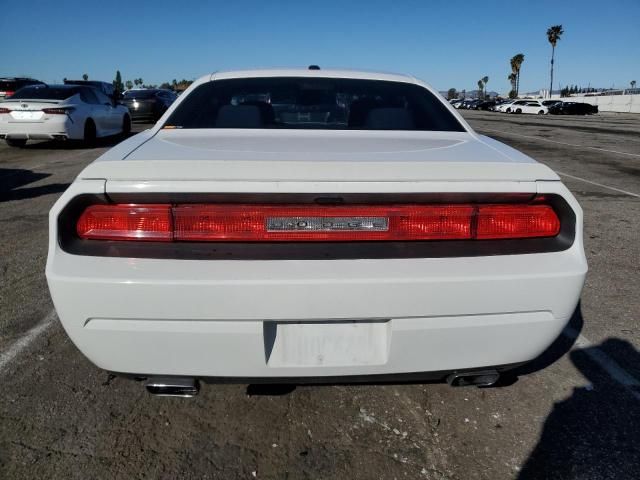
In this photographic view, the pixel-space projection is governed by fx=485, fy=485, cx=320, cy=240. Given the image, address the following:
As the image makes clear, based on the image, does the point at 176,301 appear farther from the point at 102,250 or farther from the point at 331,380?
the point at 331,380

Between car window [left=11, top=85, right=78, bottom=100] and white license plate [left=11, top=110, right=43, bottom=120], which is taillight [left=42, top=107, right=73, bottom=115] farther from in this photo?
car window [left=11, top=85, right=78, bottom=100]

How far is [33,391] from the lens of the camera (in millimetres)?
2338

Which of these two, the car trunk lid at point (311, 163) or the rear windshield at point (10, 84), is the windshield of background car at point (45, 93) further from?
the car trunk lid at point (311, 163)

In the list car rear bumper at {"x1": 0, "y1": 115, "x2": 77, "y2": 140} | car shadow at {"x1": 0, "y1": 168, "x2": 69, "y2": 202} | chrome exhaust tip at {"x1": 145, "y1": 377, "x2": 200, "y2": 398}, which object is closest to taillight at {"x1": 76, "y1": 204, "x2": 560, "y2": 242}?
chrome exhaust tip at {"x1": 145, "y1": 377, "x2": 200, "y2": 398}

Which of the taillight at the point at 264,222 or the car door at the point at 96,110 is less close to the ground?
the car door at the point at 96,110

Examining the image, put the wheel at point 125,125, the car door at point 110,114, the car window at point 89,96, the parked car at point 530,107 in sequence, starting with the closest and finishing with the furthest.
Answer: the car window at point 89,96
the car door at point 110,114
the wheel at point 125,125
the parked car at point 530,107

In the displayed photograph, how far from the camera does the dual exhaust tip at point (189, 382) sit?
1808 millimetres

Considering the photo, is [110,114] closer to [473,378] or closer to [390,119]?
[390,119]

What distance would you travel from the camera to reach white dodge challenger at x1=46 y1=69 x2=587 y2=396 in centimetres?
164

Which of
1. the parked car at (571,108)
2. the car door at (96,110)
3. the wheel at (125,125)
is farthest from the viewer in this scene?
the parked car at (571,108)

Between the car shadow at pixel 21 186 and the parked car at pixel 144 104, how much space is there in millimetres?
11199

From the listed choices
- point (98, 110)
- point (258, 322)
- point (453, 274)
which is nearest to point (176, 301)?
point (258, 322)

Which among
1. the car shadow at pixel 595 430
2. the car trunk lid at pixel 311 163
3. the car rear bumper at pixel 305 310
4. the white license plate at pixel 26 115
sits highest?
the white license plate at pixel 26 115

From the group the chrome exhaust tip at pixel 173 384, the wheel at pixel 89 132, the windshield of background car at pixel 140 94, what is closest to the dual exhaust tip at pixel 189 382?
the chrome exhaust tip at pixel 173 384
